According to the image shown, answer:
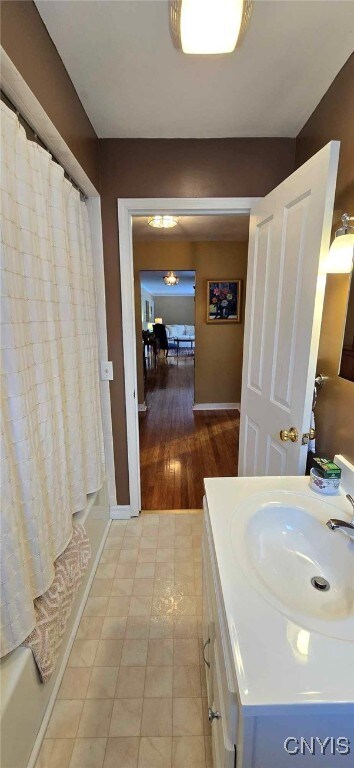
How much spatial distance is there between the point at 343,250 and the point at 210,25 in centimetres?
79

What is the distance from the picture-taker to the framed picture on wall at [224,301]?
13.7 ft

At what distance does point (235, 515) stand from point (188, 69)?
1.67 m

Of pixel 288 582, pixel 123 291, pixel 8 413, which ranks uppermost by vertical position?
pixel 123 291

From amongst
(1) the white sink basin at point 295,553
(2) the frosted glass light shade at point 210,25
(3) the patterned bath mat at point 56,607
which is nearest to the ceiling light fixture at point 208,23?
(2) the frosted glass light shade at point 210,25

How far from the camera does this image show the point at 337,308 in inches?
48.9

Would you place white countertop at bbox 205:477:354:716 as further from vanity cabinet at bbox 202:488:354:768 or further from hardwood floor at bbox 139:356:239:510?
hardwood floor at bbox 139:356:239:510

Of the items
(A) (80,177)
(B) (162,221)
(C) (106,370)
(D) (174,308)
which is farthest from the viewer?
(D) (174,308)

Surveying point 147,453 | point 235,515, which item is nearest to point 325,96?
point 235,515

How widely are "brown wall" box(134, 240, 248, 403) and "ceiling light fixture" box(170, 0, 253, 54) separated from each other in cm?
289

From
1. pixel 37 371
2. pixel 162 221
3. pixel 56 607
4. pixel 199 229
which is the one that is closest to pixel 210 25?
pixel 37 371

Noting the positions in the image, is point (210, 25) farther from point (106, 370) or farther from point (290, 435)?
point (106, 370)

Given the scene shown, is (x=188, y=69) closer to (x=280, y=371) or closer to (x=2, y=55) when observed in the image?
(x=2, y=55)

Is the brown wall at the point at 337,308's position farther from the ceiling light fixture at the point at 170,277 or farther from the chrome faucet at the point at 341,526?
the ceiling light fixture at the point at 170,277

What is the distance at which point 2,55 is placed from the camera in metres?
0.79
